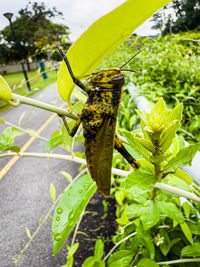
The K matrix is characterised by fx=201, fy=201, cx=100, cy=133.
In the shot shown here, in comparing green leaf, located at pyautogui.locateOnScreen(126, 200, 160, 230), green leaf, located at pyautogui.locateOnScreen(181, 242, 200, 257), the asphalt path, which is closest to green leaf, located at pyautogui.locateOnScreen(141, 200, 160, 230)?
green leaf, located at pyautogui.locateOnScreen(126, 200, 160, 230)

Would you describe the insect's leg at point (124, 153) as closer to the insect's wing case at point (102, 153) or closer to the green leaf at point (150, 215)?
the insect's wing case at point (102, 153)

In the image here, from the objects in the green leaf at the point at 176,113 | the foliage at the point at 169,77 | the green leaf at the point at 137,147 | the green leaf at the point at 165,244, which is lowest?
the green leaf at the point at 165,244

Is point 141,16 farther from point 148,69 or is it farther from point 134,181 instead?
point 148,69

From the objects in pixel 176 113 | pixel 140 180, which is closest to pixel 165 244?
pixel 140 180

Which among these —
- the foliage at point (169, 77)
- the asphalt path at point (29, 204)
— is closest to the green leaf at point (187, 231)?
the asphalt path at point (29, 204)

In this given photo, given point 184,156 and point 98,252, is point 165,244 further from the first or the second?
point 184,156

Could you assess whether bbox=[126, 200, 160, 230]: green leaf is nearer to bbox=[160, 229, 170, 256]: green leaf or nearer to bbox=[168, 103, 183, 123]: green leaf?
bbox=[160, 229, 170, 256]: green leaf
